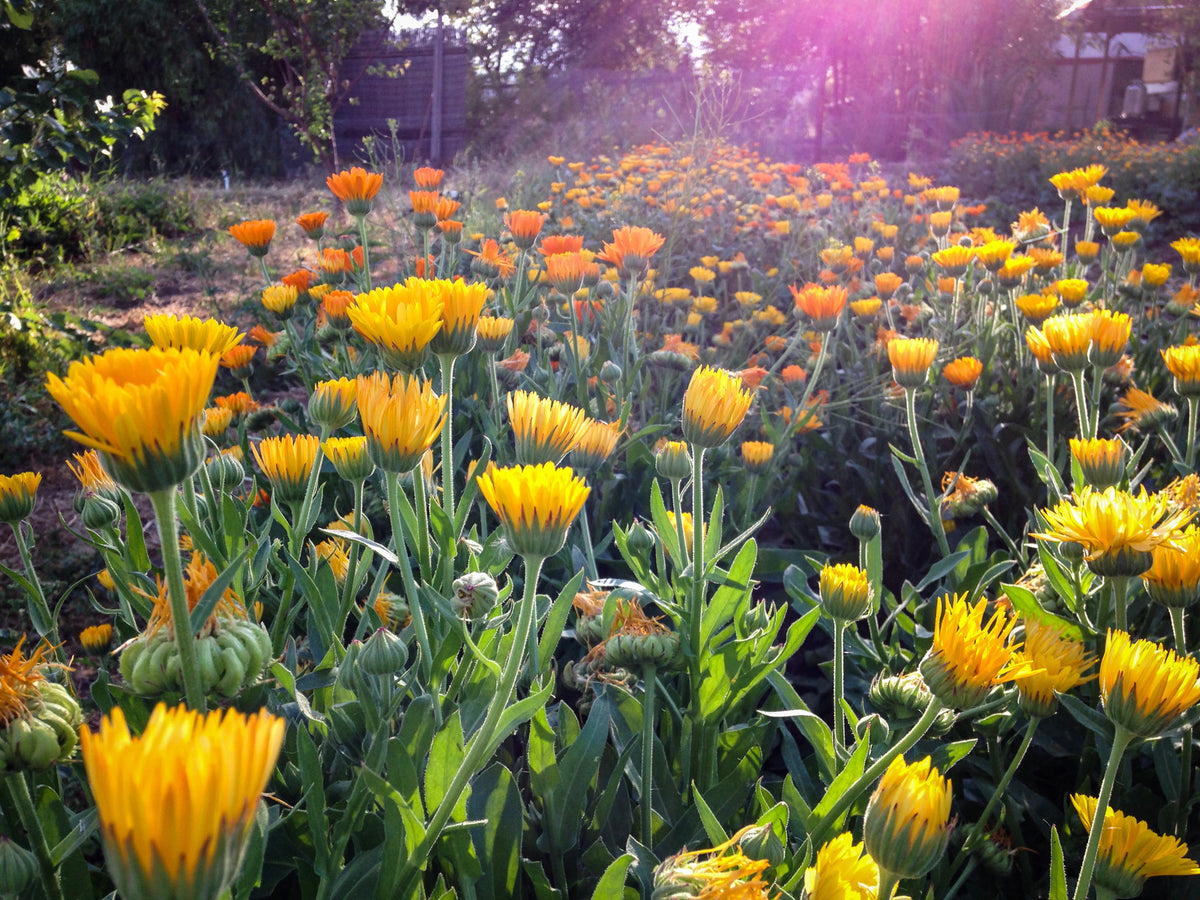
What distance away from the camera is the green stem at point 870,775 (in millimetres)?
866

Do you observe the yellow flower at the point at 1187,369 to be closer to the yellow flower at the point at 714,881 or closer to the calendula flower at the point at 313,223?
the yellow flower at the point at 714,881

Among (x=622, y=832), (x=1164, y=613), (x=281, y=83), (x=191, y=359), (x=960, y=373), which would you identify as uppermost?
(x=281, y=83)

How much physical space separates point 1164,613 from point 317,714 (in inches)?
60.6

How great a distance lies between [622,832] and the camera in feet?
3.96

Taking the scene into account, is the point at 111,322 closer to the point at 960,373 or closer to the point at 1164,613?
the point at 960,373

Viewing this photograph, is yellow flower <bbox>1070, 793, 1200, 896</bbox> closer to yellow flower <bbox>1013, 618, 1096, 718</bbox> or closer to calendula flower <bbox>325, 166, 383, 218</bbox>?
yellow flower <bbox>1013, 618, 1096, 718</bbox>

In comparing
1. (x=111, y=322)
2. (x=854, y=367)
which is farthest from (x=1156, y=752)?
(x=111, y=322)

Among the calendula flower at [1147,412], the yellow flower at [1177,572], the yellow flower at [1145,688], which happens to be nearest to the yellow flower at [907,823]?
the yellow flower at [1145,688]

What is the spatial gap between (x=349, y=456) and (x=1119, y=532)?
1055 mm

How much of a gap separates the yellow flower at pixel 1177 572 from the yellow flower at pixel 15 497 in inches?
66.0

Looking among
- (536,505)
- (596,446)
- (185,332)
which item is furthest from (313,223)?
(536,505)

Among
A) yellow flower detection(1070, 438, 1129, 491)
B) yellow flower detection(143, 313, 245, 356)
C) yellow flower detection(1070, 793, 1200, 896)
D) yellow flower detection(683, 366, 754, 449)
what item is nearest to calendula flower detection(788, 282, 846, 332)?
yellow flower detection(1070, 438, 1129, 491)

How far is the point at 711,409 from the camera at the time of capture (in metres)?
1.20

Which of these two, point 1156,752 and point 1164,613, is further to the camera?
point 1164,613
